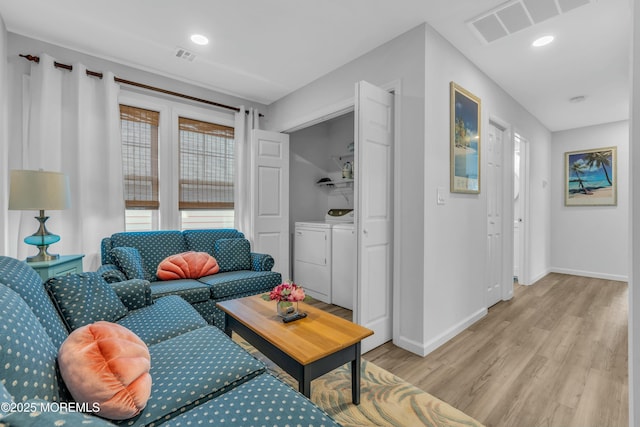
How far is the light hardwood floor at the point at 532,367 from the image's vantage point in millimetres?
1666

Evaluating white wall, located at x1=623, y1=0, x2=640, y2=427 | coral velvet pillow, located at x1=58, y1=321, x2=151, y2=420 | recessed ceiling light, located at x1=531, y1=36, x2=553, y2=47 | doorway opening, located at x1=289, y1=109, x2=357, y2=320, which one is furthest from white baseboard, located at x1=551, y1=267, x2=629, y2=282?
coral velvet pillow, located at x1=58, y1=321, x2=151, y2=420

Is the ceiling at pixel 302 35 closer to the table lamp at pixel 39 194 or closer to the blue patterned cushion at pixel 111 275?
the table lamp at pixel 39 194

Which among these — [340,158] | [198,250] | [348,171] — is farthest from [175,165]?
[340,158]

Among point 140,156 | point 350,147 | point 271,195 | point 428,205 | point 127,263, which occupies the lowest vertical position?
point 127,263

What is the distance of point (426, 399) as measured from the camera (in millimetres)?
1723

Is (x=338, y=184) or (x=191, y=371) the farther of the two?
(x=338, y=184)

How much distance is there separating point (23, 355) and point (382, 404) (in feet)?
5.26

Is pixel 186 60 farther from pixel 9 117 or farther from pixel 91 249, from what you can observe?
pixel 91 249

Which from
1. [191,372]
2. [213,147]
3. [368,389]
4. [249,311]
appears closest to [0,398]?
[191,372]

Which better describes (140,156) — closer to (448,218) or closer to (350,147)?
(350,147)

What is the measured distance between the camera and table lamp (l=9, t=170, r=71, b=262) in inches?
82.7

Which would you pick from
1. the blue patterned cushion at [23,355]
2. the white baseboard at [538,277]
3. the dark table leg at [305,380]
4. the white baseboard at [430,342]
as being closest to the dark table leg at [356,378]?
the dark table leg at [305,380]

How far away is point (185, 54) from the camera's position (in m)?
2.84

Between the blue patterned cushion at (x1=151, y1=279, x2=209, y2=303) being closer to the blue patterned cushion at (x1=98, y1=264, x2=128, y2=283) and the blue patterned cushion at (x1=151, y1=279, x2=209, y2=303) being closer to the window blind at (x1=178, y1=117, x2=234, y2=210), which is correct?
the blue patterned cushion at (x1=98, y1=264, x2=128, y2=283)
